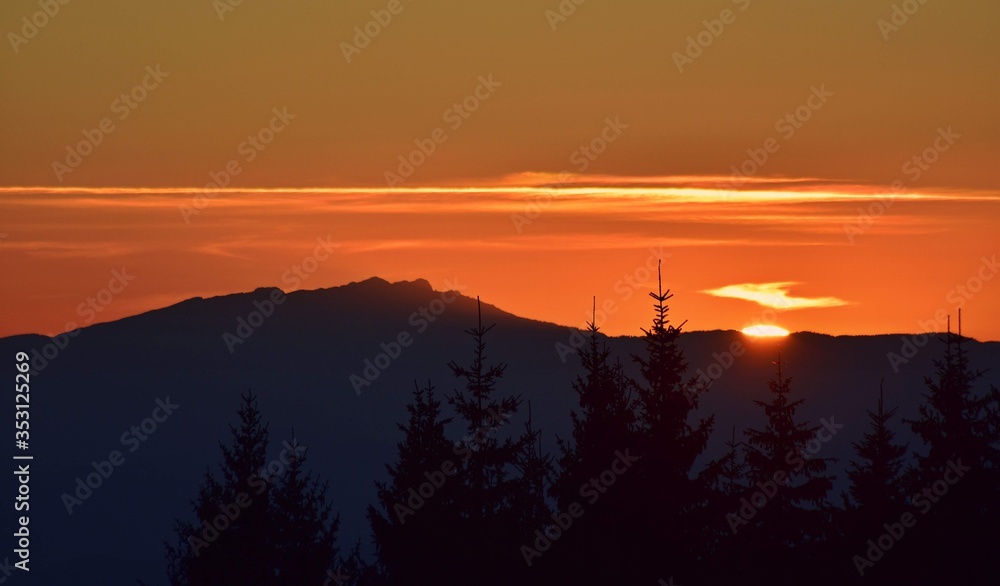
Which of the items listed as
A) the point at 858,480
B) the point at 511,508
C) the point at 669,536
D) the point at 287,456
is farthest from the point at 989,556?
the point at 287,456

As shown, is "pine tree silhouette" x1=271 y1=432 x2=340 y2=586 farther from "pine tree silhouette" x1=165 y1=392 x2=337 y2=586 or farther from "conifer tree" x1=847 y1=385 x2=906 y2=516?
"conifer tree" x1=847 y1=385 x2=906 y2=516

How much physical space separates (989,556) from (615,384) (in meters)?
10.1

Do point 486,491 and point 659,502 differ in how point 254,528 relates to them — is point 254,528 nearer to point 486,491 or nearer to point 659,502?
point 486,491

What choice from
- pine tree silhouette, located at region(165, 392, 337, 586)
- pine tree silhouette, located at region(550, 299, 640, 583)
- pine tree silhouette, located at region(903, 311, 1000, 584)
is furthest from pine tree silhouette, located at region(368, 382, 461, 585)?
pine tree silhouette, located at region(903, 311, 1000, 584)

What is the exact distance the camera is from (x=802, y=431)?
31.3 metres

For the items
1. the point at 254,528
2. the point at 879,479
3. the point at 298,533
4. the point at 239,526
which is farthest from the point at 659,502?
the point at 239,526

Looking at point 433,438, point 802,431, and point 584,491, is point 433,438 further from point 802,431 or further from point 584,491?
point 802,431

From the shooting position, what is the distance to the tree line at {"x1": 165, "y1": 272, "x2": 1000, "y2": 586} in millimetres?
29453

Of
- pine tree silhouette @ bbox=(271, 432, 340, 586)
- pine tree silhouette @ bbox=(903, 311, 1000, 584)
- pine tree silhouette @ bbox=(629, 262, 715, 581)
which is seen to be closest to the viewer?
pine tree silhouette @ bbox=(629, 262, 715, 581)

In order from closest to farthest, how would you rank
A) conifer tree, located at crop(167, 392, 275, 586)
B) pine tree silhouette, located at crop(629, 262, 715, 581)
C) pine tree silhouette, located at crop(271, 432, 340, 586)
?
1. pine tree silhouette, located at crop(629, 262, 715, 581)
2. conifer tree, located at crop(167, 392, 275, 586)
3. pine tree silhouette, located at crop(271, 432, 340, 586)

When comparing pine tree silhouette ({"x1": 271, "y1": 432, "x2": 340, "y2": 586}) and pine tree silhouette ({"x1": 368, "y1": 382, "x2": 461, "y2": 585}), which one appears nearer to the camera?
pine tree silhouette ({"x1": 368, "y1": 382, "x2": 461, "y2": 585})

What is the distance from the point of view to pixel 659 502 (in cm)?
2920

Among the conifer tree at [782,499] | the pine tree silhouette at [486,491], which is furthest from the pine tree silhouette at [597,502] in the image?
the conifer tree at [782,499]

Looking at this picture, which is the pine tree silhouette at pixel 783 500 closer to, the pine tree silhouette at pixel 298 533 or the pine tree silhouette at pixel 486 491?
the pine tree silhouette at pixel 486 491
